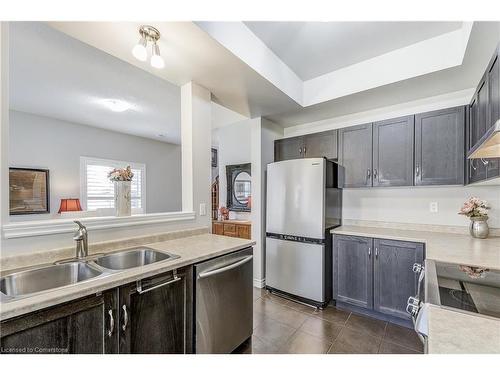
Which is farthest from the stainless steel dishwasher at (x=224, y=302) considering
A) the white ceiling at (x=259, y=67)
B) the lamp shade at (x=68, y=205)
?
the lamp shade at (x=68, y=205)

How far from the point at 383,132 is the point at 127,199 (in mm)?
2692

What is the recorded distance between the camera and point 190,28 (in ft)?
4.64

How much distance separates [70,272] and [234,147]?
10.5 ft

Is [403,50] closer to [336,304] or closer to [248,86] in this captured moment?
[248,86]

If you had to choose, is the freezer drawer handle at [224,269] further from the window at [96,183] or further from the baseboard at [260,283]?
the window at [96,183]

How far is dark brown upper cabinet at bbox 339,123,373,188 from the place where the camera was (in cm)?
263

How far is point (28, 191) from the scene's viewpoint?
11.7 ft

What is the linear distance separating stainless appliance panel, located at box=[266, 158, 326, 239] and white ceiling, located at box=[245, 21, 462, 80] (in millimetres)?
1061

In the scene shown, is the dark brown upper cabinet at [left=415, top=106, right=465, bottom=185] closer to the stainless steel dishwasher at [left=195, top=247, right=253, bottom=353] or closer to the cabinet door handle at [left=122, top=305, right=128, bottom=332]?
the stainless steel dishwasher at [left=195, top=247, right=253, bottom=353]

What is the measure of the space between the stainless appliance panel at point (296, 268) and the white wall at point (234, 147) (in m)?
1.29

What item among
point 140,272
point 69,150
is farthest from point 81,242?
point 69,150

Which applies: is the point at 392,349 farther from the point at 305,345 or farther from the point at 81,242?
the point at 81,242

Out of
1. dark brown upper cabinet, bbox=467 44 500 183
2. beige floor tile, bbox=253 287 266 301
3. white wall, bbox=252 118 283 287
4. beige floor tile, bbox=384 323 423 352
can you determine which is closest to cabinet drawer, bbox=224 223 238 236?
white wall, bbox=252 118 283 287
